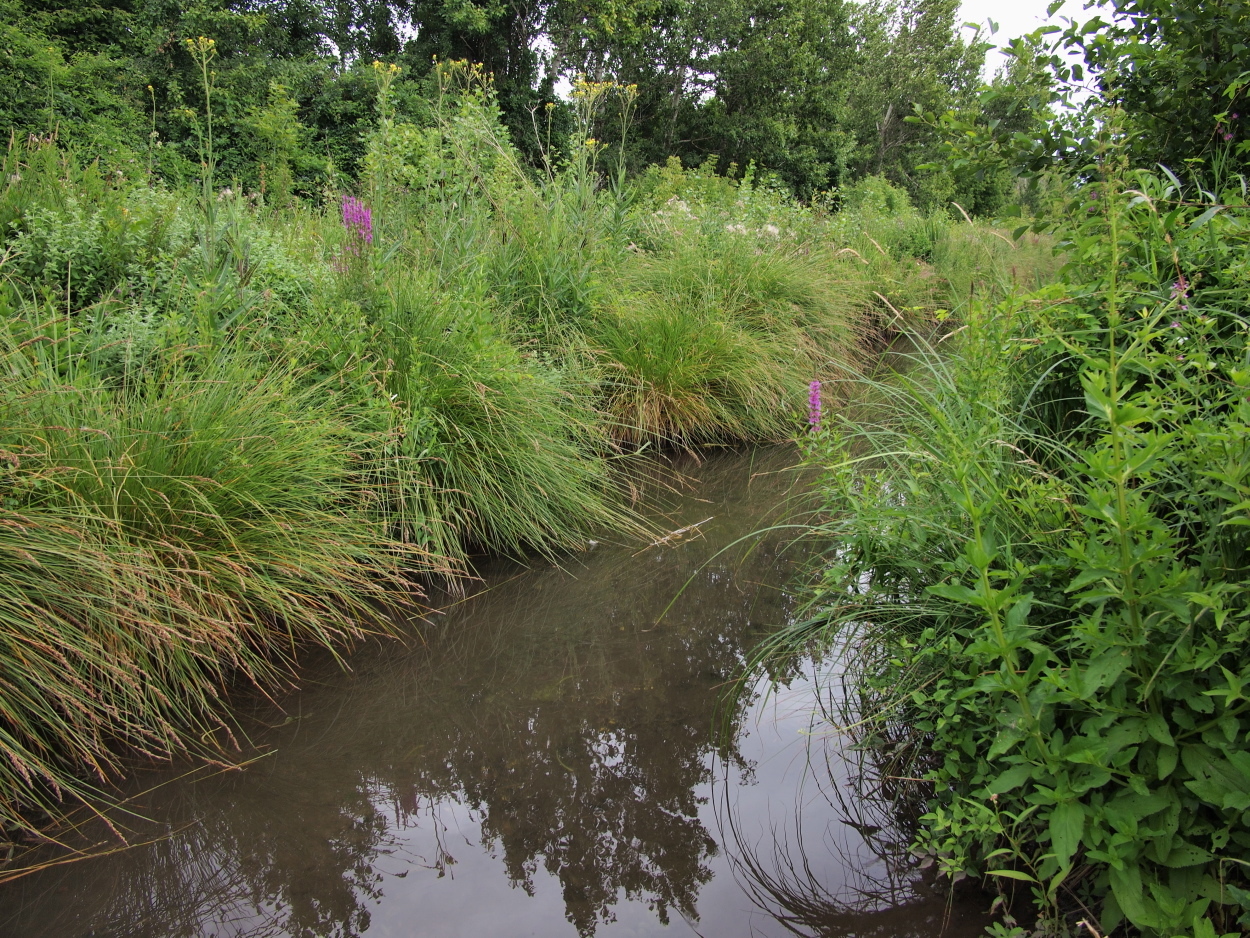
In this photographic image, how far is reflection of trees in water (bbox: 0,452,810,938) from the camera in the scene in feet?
6.45

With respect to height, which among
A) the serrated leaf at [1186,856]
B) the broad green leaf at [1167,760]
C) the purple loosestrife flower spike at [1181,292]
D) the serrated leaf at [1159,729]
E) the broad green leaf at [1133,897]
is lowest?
the broad green leaf at [1133,897]

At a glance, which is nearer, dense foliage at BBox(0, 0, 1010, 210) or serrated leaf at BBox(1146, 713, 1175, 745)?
serrated leaf at BBox(1146, 713, 1175, 745)

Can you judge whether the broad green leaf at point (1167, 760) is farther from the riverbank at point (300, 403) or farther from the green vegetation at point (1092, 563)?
the riverbank at point (300, 403)

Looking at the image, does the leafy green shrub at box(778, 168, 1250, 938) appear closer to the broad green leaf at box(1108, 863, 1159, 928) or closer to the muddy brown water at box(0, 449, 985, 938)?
the broad green leaf at box(1108, 863, 1159, 928)

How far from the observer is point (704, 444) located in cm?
545

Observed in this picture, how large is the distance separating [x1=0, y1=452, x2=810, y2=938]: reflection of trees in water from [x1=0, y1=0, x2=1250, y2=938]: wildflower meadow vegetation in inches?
10.7

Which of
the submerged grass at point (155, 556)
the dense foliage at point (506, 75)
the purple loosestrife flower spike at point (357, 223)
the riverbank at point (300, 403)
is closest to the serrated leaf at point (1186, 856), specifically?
the riverbank at point (300, 403)

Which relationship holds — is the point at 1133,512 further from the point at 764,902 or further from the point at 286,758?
the point at 286,758

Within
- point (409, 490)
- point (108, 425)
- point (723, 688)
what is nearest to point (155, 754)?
point (108, 425)

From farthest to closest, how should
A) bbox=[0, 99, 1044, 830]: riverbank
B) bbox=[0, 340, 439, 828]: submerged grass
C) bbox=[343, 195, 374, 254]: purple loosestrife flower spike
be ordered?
bbox=[343, 195, 374, 254]: purple loosestrife flower spike
bbox=[0, 99, 1044, 830]: riverbank
bbox=[0, 340, 439, 828]: submerged grass

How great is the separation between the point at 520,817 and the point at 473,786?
21cm

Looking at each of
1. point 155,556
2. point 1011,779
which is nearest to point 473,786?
point 155,556

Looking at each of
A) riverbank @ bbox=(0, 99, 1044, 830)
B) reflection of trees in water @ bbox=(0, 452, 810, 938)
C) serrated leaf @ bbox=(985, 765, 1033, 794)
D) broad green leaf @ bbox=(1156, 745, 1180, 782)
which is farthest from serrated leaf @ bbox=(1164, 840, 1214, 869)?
riverbank @ bbox=(0, 99, 1044, 830)

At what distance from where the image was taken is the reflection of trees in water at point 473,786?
196 cm
